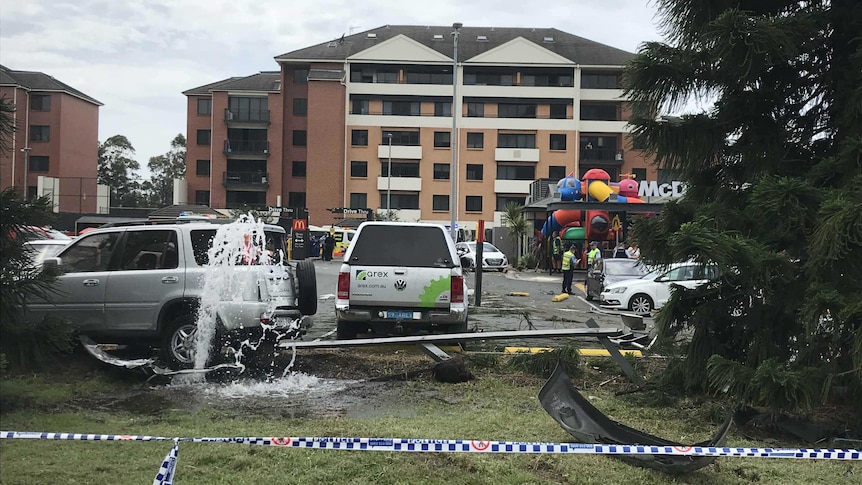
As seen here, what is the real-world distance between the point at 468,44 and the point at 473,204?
1732 cm

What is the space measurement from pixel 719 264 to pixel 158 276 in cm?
648

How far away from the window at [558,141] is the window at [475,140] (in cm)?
655

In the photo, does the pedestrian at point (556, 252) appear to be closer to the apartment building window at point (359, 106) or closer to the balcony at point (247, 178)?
the apartment building window at point (359, 106)

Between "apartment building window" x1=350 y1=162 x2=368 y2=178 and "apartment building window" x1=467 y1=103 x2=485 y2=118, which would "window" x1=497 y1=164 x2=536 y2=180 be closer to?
"apartment building window" x1=467 y1=103 x2=485 y2=118

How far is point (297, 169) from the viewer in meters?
78.3

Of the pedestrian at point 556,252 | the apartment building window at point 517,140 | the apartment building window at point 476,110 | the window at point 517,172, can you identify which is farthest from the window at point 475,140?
the pedestrian at point 556,252

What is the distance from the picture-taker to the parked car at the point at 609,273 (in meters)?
22.8

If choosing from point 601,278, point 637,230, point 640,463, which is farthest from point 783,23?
point 601,278

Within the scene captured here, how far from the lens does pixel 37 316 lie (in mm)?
5836

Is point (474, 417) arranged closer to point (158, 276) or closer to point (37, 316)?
point (37, 316)

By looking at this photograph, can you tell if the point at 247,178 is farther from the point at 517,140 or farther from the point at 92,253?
the point at 92,253

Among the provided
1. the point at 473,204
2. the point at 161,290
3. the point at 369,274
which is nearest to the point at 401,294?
the point at 369,274

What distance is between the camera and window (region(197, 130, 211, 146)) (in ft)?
263

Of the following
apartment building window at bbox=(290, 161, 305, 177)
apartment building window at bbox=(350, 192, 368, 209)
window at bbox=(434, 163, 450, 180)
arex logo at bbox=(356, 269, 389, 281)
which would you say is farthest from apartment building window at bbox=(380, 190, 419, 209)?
arex logo at bbox=(356, 269, 389, 281)
